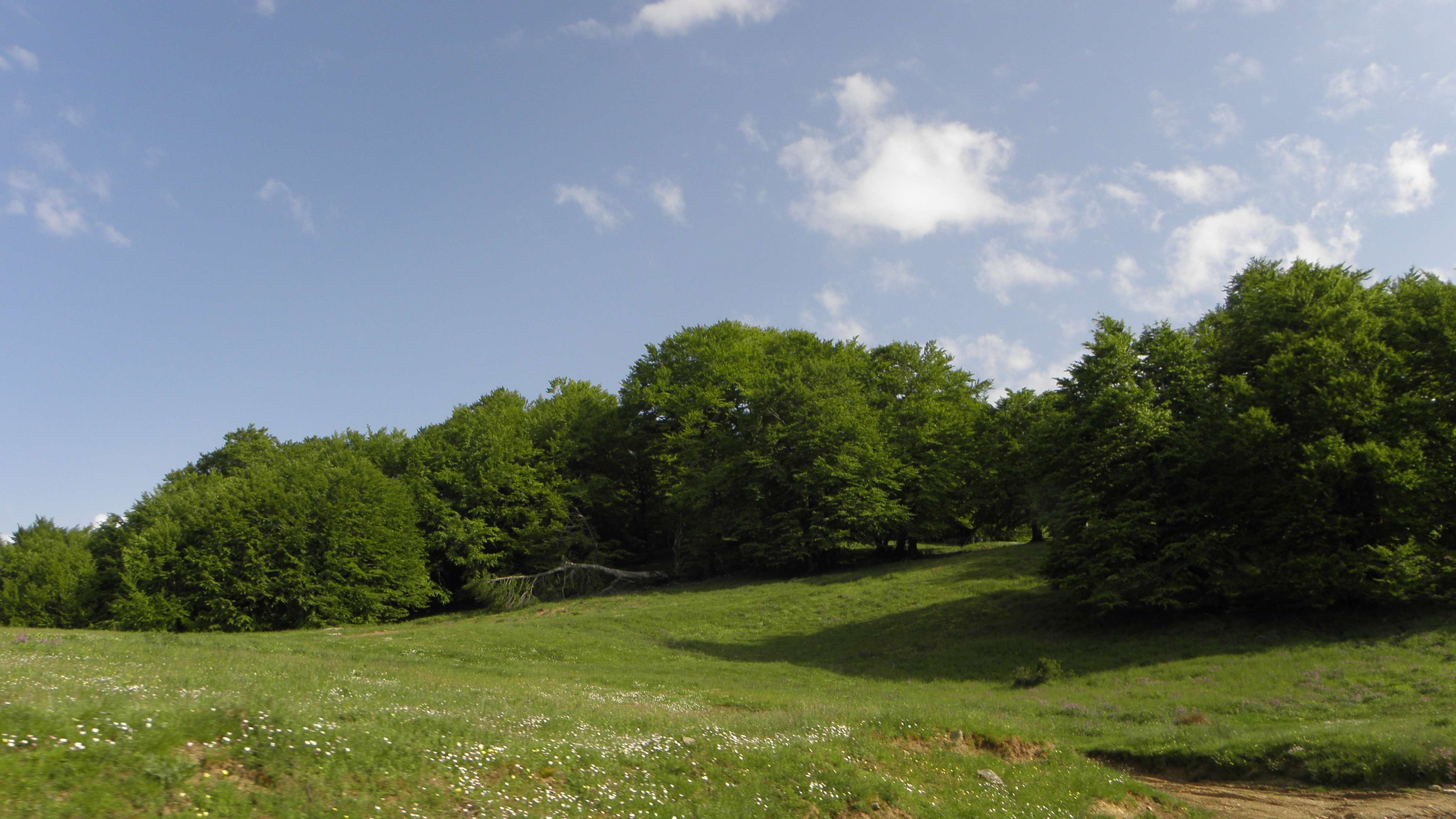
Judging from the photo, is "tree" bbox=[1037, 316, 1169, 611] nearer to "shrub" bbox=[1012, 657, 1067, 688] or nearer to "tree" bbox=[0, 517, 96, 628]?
"shrub" bbox=[1012, 657, 1067, 688]

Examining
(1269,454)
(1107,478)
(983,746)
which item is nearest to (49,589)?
(983,746)

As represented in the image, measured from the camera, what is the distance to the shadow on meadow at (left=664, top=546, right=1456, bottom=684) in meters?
28.3

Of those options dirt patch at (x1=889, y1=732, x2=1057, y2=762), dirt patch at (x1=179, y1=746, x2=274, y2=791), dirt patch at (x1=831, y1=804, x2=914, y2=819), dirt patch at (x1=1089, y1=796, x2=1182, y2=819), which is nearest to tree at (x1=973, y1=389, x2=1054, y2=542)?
dirt patch at (x1=889, y1=732, x2=1057, y2=762)

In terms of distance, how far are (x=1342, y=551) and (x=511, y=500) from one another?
54.8 m

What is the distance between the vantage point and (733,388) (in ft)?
214

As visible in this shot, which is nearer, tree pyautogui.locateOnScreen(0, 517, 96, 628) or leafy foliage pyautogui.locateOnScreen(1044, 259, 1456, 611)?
leafy foliage pyautogui.locateOnScreen(1044, 259, 1456, 611)

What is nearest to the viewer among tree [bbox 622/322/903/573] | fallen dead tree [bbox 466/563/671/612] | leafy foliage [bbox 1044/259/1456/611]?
leafy foliage [bbox 1044/259/1456/611]

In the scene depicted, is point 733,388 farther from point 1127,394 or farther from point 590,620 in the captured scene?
point 1127,394

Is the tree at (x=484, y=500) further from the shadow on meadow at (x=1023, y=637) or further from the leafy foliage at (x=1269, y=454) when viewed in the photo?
the leafy foliage at (x=1269, y=454)

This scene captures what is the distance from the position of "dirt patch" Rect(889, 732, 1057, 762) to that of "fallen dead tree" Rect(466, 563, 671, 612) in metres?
43.3

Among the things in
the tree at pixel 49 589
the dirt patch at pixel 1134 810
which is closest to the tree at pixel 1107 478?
the dirt patch at pixel 1134 810

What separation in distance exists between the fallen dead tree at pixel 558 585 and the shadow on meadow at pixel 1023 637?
22573mm

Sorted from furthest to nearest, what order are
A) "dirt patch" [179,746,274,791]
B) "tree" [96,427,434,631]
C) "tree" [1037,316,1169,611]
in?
"tree" [96,427,434,631]
"tree" [1037,316,1169,611]
"dirt patch" [179,746,274,791]

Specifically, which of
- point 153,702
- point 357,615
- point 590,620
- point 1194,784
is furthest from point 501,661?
point 357,615
